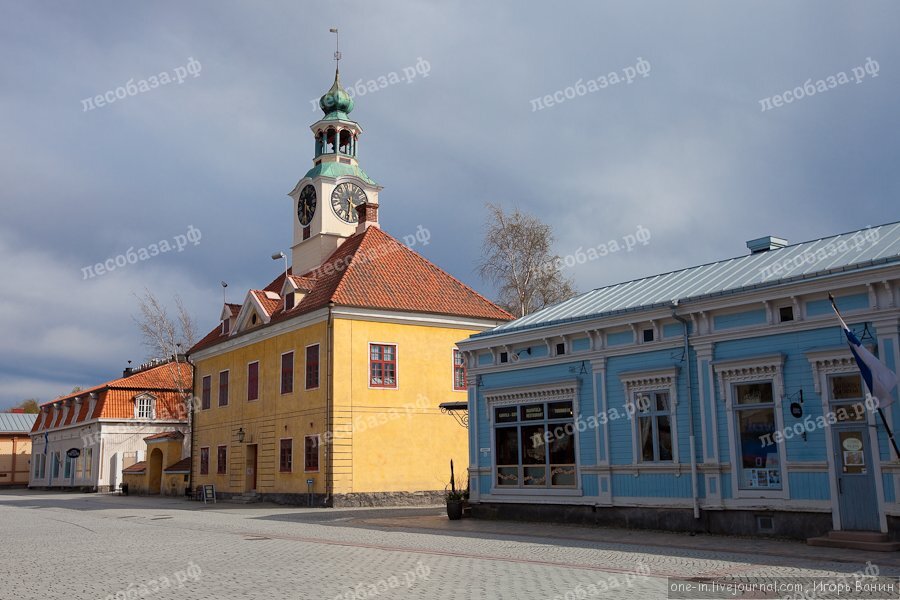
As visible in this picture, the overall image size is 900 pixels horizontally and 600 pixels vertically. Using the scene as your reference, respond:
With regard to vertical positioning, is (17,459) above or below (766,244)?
below

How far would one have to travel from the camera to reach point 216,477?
126ft

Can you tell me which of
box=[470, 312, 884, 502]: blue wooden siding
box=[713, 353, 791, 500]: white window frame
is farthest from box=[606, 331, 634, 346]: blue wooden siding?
box=[713, 353, 791, 500]: white window frame

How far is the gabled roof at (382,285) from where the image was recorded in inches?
1242

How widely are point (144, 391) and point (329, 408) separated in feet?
87.2

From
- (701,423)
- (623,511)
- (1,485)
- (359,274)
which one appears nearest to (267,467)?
(359,274)

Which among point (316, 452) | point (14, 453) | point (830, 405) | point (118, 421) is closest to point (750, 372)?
point (830, 405)

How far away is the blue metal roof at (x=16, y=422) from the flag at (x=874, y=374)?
70.4 metres

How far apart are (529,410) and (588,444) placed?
80.7 inches

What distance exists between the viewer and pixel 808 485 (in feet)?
52.0

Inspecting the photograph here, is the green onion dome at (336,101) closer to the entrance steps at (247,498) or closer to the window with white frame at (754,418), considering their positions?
the entrance steps at (247,498)

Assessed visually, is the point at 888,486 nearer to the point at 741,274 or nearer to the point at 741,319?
the point at 741,319

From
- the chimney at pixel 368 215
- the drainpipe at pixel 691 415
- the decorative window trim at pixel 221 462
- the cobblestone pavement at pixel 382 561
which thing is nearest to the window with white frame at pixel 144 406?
the decorative window trim at pixel 221 462

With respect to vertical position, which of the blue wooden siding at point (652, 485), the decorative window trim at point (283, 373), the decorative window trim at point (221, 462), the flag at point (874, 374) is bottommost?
the blue wooden siding at point (652, 485)

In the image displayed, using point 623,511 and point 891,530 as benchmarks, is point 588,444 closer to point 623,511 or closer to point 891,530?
point 623,511
